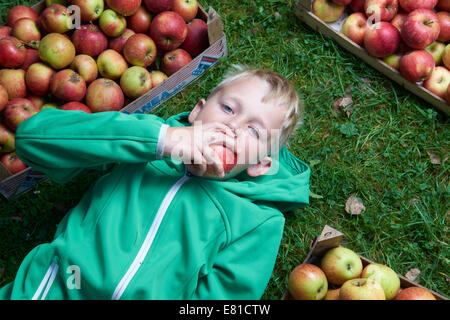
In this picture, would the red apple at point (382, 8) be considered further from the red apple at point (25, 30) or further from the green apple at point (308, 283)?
the red apple at point (25, 30)

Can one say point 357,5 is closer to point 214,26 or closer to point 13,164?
point 214,26

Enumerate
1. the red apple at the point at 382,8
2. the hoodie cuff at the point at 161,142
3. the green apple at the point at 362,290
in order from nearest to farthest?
the hoodie cuff at the point at 161,142, the green apple at the point at 362,290, the red apple at the point at 382,8

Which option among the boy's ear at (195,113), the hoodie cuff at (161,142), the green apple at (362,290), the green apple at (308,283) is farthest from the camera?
the boy's ear at (195,113)

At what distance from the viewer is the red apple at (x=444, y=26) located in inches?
138

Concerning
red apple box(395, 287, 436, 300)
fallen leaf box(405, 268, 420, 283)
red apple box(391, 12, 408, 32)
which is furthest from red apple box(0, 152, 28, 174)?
red apple box(391, 12, 408, 32)

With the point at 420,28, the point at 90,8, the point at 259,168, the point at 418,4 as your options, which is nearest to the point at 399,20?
the point at 418,4

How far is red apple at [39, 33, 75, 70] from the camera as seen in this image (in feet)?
10.2

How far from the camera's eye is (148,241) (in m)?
2.30

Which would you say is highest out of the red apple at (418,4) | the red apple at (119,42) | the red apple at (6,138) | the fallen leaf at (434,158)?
the red apple at (119,42)

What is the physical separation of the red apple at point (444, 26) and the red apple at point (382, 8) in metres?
0.39

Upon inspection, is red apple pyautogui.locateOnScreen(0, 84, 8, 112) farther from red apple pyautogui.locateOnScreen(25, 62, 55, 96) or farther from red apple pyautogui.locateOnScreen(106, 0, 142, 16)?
red apple pyautogui.locateOnScreen(106, 0, 142, 16)

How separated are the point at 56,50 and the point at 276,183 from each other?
1956mm

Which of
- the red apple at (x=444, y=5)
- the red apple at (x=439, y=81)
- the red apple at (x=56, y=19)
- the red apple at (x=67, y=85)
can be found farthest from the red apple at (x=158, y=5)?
the red apple at (x=444, y=5)

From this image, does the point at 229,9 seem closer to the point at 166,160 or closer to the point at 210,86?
the point at 210,86
